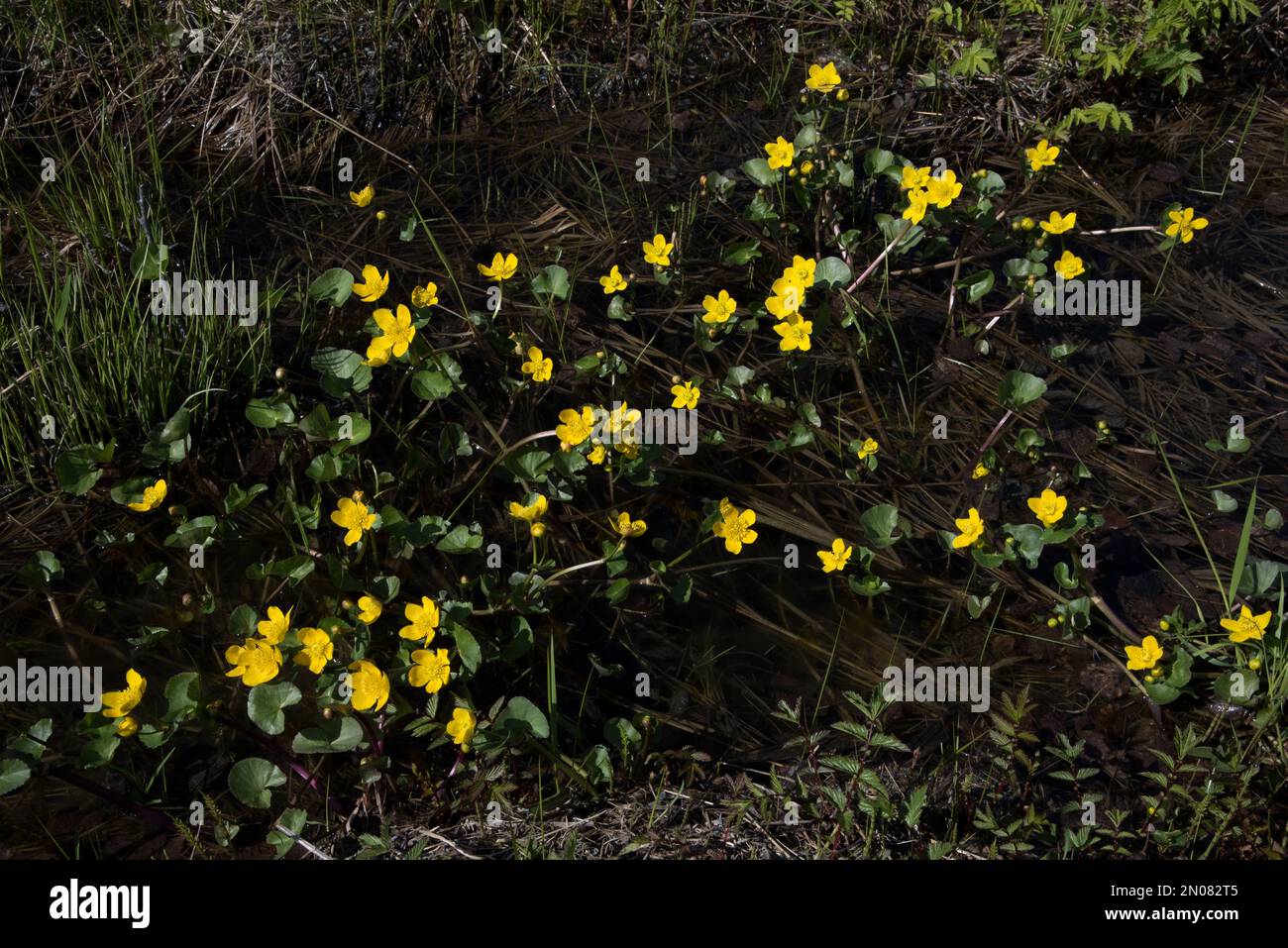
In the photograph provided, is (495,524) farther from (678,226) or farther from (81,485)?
(678,226)

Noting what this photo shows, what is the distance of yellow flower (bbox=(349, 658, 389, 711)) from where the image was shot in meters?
2.14

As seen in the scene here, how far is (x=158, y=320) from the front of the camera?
284cm

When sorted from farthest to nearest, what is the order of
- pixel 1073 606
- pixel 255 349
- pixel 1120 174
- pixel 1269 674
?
1. pixel 1120 174
2. pixel 255 349
3. pixel 1073 606
4. pixel 1269 674

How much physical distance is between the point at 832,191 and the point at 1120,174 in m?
1.15

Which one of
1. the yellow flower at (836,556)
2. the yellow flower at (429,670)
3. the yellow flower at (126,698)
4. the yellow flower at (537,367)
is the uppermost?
the yellow flower at (537,367)

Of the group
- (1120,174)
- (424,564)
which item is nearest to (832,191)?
(1120,174)

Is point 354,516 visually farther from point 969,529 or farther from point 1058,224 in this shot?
point 1058,224

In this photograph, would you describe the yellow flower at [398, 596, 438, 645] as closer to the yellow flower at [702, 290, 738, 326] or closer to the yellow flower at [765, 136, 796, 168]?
the yellow flower at [702, 290, 738, 326]

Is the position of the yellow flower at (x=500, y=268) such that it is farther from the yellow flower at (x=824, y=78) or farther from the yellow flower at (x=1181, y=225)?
the yellow flower at (x=1181, y=225)

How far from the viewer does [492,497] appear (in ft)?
9.21

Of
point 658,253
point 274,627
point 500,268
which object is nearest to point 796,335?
point 658,253

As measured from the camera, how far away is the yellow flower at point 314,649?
2.24 meters

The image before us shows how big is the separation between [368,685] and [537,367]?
3.54 ft

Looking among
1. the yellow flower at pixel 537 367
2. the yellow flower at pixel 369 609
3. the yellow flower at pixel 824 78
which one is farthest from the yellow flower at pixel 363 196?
the yellow flower at pixel 369 609
